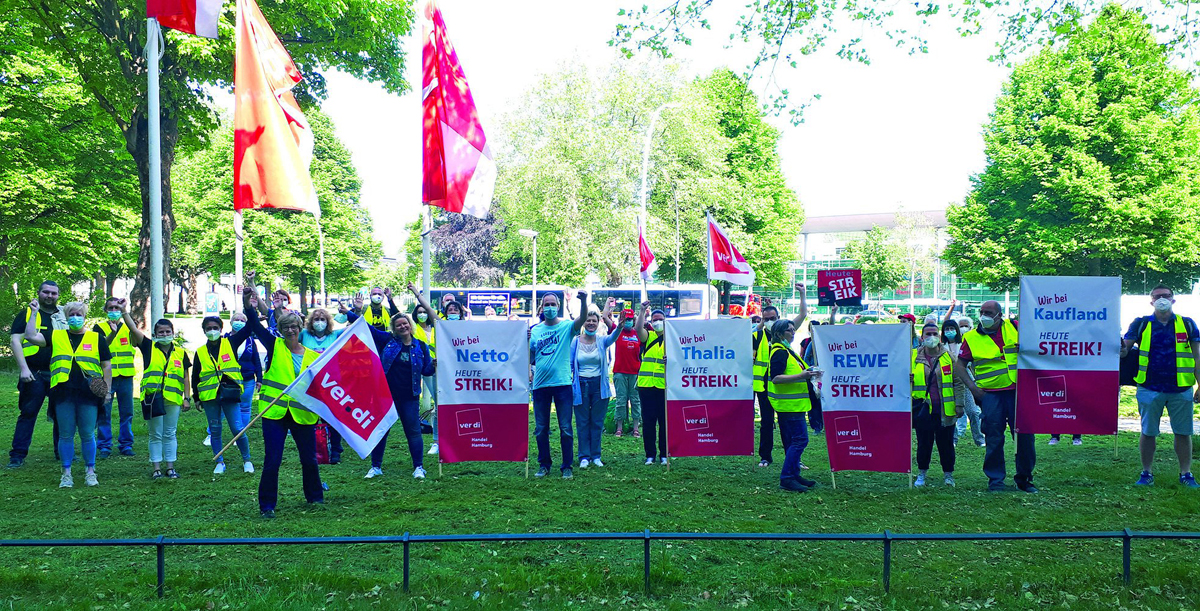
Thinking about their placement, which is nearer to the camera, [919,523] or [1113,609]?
[1113,609]

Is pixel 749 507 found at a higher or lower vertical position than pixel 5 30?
lower

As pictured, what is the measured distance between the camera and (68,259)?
30328mm

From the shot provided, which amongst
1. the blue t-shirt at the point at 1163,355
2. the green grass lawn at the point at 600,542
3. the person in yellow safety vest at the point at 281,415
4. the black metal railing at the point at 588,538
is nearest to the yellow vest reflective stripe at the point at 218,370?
the green grass lawn at the point at 600,542

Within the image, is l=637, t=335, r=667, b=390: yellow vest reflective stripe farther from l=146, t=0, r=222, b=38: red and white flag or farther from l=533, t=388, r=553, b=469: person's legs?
l=146, t=0, r=222, b=38: red and white flag

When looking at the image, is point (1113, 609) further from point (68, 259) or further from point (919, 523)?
point (68, 259)

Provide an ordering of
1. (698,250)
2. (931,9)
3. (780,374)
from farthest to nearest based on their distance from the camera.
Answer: (698,250) → (931,9) → (780,374)

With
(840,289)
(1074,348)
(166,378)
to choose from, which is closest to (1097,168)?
(840,289)

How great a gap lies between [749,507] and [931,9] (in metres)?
7.93

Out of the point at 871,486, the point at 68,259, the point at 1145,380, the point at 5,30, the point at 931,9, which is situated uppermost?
the point at 5,30

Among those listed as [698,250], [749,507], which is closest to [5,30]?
[749,507]

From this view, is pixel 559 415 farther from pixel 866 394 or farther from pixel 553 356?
pixel 866 394

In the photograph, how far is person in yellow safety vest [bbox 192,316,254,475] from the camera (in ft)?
33.6

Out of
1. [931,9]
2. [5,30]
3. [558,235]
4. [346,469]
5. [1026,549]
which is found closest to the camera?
[1026,549]

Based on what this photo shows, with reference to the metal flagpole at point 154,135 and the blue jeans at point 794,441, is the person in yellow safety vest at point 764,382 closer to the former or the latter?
the blue jeans at point 794,441
